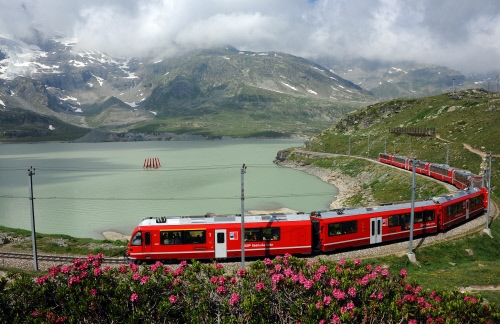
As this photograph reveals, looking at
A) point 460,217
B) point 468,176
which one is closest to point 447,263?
point 460,217

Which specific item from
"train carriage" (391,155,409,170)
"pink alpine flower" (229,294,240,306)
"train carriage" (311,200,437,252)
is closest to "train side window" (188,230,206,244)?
"train carriage" (311,200,437,252)

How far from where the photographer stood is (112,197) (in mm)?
68750

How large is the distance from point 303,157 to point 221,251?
86.9 metres

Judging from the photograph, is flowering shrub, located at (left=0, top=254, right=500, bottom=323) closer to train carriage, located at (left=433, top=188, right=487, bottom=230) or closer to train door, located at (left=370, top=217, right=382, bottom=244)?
train door, located at (left=370, top=217, right=382, bottom=244)

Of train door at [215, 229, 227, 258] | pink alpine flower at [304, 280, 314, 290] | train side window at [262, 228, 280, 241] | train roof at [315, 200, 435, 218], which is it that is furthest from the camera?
train roof at [315, 200, 435, 218]

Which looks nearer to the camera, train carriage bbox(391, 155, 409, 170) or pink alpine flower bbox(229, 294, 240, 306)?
pink alpine flower bbox(229, 294, 240, 306)

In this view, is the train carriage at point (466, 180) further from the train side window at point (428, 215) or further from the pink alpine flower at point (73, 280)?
the pink alpine flower at point (73, 280)

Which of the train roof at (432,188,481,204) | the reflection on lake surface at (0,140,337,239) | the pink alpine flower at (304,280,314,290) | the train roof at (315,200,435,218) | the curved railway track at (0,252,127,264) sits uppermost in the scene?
the pink alpine flower at (304,280,314,290)

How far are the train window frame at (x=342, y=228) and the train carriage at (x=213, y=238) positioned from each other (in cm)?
199

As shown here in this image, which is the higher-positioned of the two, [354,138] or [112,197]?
[354,138]

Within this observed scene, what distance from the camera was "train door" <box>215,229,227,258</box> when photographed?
26000mm

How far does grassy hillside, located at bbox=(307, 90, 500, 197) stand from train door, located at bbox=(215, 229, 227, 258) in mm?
39008

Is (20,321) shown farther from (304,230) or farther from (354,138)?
(354,138)

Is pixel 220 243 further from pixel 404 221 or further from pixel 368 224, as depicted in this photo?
pixel 404 221
